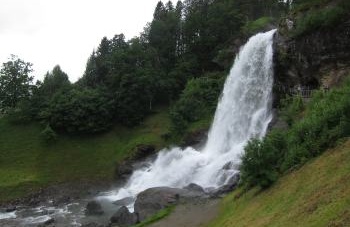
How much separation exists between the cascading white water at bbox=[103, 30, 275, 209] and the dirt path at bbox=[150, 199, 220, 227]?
34.9ft

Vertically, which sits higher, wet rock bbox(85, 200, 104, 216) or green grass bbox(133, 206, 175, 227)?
green grass bbox(133, 206, 175, 227)

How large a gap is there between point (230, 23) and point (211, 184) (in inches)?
1549

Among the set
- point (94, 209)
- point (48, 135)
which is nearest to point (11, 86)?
point (48, 135)

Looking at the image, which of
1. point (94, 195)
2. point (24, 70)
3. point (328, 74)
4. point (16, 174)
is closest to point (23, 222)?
point (94, 195)

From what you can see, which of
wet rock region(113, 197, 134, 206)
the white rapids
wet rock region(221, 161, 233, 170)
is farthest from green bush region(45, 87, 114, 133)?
wet rock region(221, 161, 233, 170)

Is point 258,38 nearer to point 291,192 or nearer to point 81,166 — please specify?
point 81,166

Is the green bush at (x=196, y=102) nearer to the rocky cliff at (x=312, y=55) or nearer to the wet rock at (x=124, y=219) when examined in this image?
the rocky cliff at (x=312, y=55)

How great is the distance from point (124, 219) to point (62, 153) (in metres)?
30.6

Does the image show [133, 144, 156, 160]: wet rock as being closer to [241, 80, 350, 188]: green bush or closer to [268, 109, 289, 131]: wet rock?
[268, 109, 289, 131]: wet rock

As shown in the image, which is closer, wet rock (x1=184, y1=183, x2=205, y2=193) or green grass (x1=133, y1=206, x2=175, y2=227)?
green grass (x1=133, y1=206, x2=175, y2=227)

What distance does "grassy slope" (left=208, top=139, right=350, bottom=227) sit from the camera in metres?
18.0

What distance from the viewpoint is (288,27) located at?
52.9m

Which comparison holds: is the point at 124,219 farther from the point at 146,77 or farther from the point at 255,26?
the point at 255,26

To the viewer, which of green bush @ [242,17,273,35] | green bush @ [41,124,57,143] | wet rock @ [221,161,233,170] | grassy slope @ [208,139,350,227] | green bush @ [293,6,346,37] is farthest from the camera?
green bush @ [242,17,273,35]
